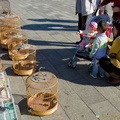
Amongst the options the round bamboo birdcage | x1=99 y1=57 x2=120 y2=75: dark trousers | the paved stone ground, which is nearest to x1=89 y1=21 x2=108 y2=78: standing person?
x1=99 y1=57 x2=120 y2=75: dark trousers

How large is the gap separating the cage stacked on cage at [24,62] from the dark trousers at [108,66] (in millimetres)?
1547

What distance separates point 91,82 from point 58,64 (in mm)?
1093

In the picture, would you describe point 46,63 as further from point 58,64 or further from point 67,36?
point 67,36

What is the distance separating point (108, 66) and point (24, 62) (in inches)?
78.7

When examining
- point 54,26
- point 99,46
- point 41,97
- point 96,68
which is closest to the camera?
point 41,97

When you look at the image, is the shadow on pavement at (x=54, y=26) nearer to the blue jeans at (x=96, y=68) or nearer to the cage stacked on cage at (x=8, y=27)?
the cage stacked on cage at (x=8, y=27)

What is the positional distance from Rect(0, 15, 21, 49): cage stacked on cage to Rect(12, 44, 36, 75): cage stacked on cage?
867mm

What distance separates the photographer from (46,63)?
4980 millimetres

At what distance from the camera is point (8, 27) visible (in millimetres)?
6246

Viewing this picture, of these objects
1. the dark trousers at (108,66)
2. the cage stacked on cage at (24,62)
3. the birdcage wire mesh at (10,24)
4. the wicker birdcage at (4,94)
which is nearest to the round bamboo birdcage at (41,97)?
→ the wicker birdcage at (4,94)

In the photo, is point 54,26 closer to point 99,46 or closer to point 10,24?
point 10,24

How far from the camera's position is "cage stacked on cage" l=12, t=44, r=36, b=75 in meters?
4.33

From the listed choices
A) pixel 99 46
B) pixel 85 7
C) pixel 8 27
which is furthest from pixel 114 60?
pixel 8 27

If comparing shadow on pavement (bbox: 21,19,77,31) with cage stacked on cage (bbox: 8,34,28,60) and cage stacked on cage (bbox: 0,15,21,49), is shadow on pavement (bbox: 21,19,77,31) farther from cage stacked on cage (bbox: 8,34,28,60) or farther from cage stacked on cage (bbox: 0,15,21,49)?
cage stacked on cage (bbox: 8,34,28,60)
